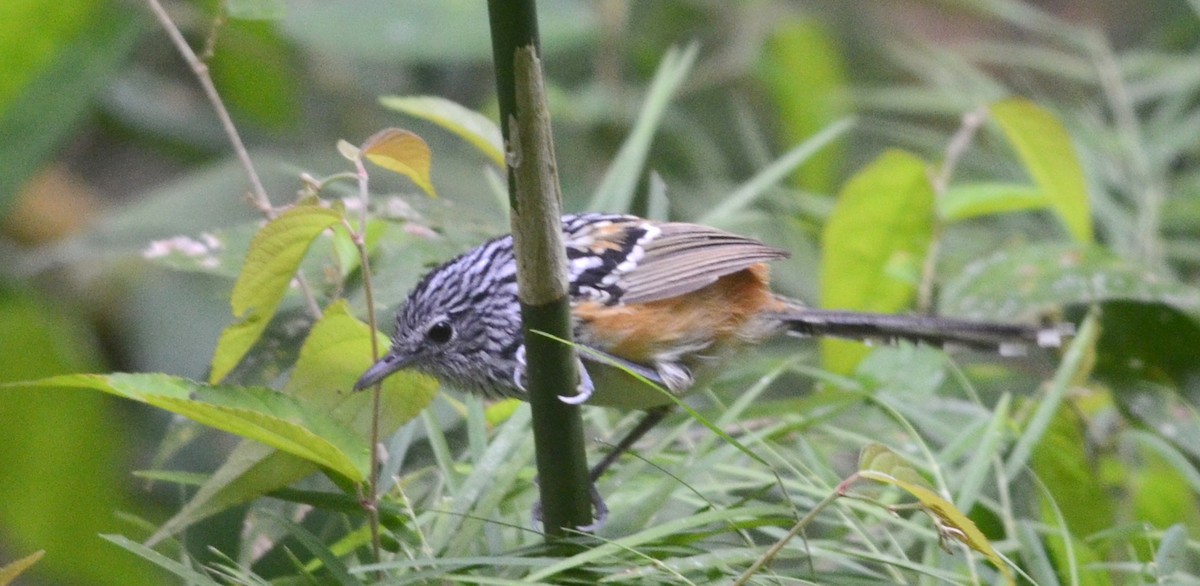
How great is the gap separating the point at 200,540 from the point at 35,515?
164 centimetres

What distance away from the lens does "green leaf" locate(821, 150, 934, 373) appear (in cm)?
255

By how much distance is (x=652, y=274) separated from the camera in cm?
201

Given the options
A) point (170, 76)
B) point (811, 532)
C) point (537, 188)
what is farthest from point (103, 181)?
point (537, 188)

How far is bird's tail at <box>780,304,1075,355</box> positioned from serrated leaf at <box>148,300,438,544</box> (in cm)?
81

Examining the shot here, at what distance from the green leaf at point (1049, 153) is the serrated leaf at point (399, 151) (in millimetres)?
1577

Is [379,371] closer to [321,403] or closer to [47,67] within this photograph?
[321,403]

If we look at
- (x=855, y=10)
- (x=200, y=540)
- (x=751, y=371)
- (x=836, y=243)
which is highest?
(x=855, y=10)

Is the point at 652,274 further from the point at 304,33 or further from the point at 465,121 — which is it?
the point at 304,33

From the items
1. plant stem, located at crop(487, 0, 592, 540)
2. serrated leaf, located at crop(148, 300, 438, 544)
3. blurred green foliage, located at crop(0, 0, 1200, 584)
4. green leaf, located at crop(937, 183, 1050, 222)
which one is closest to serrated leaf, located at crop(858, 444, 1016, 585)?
blurred green foliage, located at crop(0, 0, 1200, 584)

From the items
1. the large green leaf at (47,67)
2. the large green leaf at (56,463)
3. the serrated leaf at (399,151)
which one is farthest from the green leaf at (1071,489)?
the large green leaf at (47,67)

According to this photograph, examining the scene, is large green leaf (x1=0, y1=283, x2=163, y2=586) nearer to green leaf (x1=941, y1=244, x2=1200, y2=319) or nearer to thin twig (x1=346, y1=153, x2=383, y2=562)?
thin twig (x1=346, y1=153, x2=383, y2=562)

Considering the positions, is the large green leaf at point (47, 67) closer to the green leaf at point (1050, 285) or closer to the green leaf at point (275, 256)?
the green leaf at point (275, 256)

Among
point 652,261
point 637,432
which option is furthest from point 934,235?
point 637,432

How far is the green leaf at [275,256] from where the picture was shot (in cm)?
136
